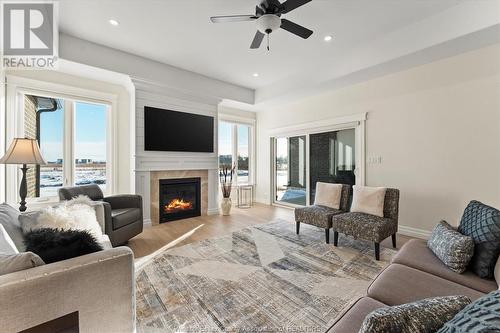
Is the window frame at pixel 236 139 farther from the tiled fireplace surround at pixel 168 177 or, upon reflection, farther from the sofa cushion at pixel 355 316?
the sofa cushion at pixel 355 316

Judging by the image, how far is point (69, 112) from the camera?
384 cm

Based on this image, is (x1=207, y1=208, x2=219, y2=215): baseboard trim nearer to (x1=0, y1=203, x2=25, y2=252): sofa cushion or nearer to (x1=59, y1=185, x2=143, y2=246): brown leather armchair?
(x1=59, y1=185, x2=143, y2=246): brown leather armchair

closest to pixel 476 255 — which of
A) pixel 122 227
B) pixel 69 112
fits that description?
pixel 122 227

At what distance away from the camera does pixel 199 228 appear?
3.87 meters

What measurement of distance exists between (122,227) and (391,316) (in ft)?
10.3

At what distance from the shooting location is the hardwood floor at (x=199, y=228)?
3.12 m

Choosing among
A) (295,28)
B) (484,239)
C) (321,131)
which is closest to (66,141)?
(295,28)

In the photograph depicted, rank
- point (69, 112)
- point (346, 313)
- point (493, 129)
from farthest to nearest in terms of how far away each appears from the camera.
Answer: point (69, 112) < point (493, 129) < point (346, 313)

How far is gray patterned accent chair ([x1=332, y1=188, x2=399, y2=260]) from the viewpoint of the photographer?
2.60 m

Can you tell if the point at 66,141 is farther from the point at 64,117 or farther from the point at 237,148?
the point at 237,148

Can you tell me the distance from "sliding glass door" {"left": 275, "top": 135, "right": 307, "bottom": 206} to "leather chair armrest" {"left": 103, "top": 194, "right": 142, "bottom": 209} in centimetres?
368

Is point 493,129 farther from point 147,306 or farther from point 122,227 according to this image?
point 122,227

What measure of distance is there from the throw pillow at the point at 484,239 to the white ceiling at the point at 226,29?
2442 millimetres

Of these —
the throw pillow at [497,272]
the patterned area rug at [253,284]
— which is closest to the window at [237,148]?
the patterned area rug at [253,284]
